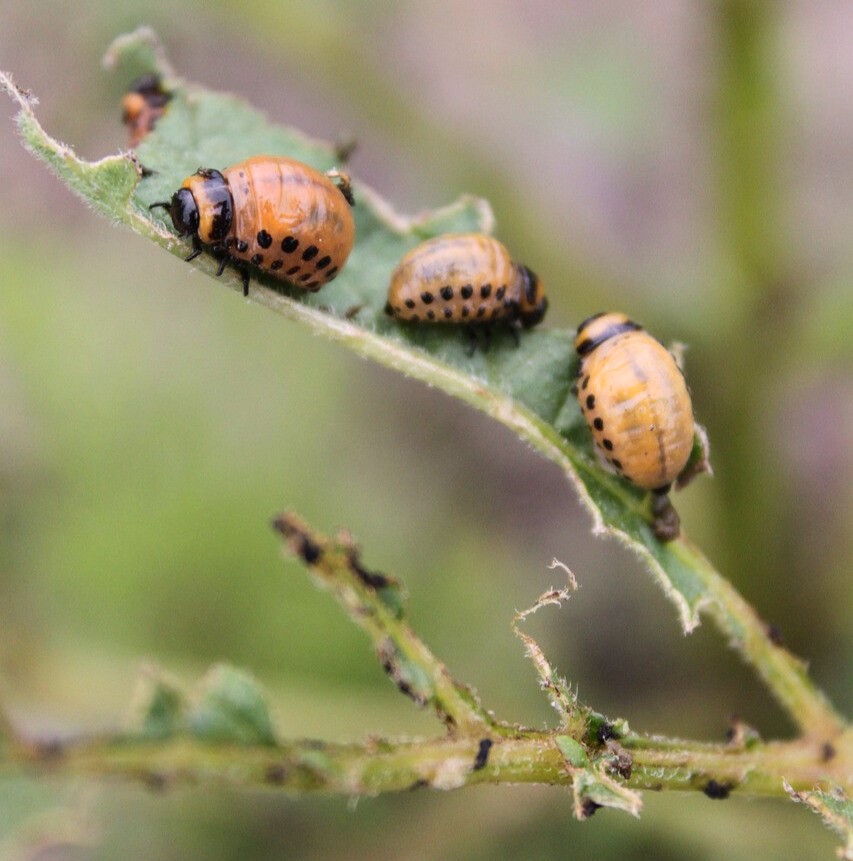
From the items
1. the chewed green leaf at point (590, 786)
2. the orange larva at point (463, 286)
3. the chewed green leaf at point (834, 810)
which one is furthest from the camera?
the orange larva at point (463, 286)

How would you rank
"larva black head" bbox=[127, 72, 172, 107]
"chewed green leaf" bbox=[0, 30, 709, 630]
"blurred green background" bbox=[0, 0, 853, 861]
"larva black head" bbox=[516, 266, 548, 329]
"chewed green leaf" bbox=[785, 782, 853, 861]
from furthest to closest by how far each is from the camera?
"blurred green background" bbox=[0, 0, 853, 861], "larva black head" bbox=[516, 266, 548, 329], "larva black head" bbox=[127, 72, 172, 107], "chewed green leaf" bbox=[0, 30, 709, 630], "chewed green leaf" bbox=[785, 782, 853, 861]

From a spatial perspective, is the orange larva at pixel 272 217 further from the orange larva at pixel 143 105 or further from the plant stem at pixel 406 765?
the plant stem at pixel 406 765

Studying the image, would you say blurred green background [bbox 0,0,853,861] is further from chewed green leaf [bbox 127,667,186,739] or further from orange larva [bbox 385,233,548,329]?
chewed green leaf [bbox 127,667,186,739]

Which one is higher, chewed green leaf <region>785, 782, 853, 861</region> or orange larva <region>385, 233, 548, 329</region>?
orange larva <region>385, 233, 548, 329</region>

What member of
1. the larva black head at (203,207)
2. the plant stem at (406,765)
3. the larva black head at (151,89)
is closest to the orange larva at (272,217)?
the larva black head at (203,207)

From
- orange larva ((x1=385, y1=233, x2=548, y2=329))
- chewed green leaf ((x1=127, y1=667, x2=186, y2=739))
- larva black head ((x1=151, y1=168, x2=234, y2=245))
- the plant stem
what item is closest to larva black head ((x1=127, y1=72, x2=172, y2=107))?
larva black head ((x1=151, y1=168, x2=234, y2=245))

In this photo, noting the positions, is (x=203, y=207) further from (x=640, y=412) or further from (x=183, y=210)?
(x=640, y=412)
